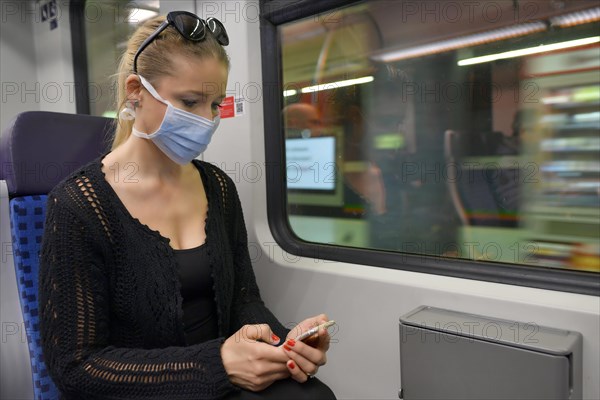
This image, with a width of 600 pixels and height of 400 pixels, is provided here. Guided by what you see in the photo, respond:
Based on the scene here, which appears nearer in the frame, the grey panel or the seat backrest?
the grey panel

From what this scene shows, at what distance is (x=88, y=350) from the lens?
113cm

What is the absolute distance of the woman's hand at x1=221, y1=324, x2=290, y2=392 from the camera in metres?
1.12

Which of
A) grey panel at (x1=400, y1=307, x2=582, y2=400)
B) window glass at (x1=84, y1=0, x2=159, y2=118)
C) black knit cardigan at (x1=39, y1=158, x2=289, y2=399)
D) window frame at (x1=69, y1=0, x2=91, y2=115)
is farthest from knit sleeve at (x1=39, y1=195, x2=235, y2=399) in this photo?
window frame at (x1=69, y1=0, x2=91, y2=115)

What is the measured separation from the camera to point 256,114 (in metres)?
2.07

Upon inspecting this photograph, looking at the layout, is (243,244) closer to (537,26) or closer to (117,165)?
(117,165)

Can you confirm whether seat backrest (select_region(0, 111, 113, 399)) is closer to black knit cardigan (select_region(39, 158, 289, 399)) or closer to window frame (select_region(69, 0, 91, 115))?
black knit cardigan (select_region(39, 158, 289, 399))

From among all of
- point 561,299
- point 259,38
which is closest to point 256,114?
point 259,38

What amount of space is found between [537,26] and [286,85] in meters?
1.05

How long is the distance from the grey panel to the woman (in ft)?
1.16

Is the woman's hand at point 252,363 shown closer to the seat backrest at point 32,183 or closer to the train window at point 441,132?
the seat backrest at point 32,183

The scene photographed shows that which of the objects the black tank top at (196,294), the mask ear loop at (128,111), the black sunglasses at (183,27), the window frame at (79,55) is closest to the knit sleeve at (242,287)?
the black tank top at (196,294)

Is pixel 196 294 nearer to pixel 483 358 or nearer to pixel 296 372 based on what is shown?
pixel 296 372

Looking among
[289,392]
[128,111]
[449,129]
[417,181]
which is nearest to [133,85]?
[128,111]

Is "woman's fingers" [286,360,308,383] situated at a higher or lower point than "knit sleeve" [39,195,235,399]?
lower
